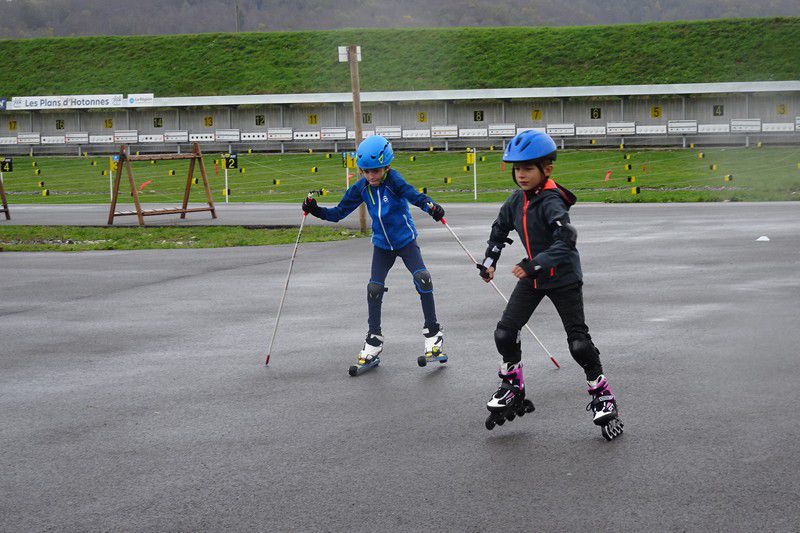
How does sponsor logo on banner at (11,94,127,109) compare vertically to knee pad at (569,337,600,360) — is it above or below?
above

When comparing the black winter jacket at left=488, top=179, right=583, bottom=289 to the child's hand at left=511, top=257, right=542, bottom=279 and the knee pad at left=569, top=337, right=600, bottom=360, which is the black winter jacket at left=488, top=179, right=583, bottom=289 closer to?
the child's hand at left=511, top=257, right=542, bottom=279

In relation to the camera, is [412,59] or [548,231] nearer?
[548,231]

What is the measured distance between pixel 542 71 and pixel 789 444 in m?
67.2

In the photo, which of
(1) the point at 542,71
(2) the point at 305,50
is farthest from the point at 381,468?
(2) the point at 305,50

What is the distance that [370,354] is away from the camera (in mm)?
8516

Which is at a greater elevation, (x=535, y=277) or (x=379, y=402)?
(x=535, y=277)

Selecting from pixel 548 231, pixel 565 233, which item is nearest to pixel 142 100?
pixel 548 231

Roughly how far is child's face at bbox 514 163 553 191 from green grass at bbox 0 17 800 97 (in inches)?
2462

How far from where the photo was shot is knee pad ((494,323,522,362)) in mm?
6547

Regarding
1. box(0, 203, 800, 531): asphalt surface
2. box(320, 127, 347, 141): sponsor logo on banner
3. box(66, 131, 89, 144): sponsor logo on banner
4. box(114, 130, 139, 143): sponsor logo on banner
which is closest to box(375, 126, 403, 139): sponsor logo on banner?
box(320, 127, 347, 141): sponsor logo on banner

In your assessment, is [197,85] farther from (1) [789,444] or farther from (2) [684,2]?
(2) [684,2]

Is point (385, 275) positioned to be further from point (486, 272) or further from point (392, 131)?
point (392, 131)

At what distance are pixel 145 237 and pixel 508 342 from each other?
1782 cm

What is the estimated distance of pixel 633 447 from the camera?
6.01 m
